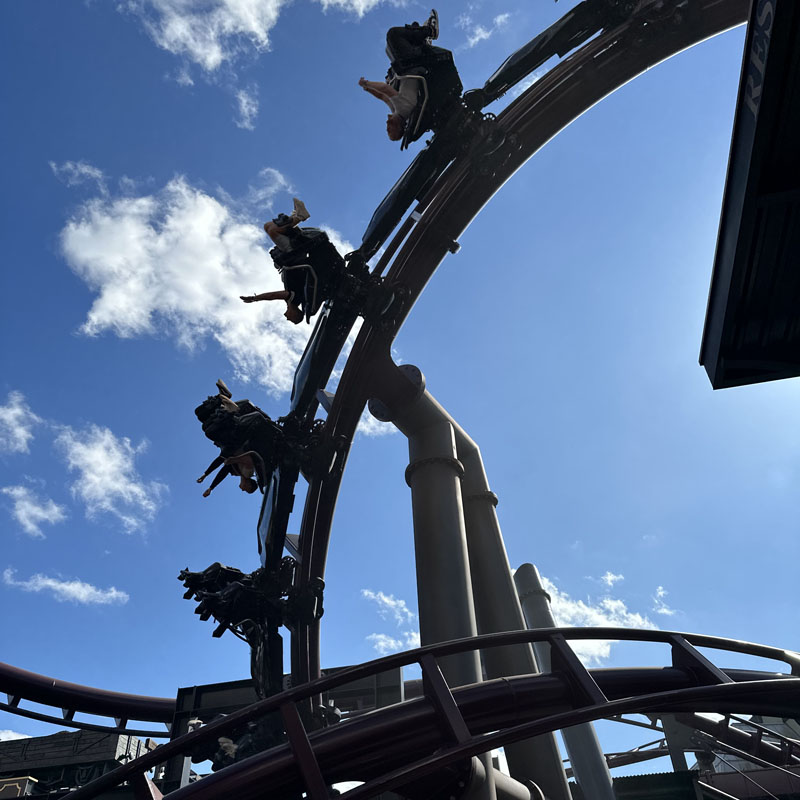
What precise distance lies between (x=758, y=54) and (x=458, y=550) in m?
6.42

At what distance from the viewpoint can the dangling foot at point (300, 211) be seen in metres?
9.76

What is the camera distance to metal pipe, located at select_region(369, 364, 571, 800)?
336 inches

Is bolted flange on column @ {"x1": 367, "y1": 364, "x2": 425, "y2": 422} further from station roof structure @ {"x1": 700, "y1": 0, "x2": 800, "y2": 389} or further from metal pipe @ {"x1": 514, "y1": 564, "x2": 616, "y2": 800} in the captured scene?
metal pipe @ {"x1": 514, "y1": 564, "x2": 616, "y2": 800}

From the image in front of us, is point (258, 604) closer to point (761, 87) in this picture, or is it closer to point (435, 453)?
point (435, 453)

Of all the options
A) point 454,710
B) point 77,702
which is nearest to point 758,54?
point 454,710

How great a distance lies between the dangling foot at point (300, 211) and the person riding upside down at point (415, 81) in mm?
1701

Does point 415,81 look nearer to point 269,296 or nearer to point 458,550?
point 269,296

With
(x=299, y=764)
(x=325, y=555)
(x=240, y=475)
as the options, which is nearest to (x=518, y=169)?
(x=240, y=475)

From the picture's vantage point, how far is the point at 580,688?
17.8ft

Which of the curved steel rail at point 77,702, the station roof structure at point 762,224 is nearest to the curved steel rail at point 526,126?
the station roof structure at point 762,224

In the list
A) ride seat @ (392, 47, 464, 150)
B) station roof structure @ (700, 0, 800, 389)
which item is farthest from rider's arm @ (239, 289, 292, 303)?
station roof structure @ (700, 0, 800, 389)

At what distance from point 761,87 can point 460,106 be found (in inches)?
206

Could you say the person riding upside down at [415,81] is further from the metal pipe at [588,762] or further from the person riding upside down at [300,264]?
the metal pipe at [588,762]

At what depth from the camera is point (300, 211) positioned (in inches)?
387
